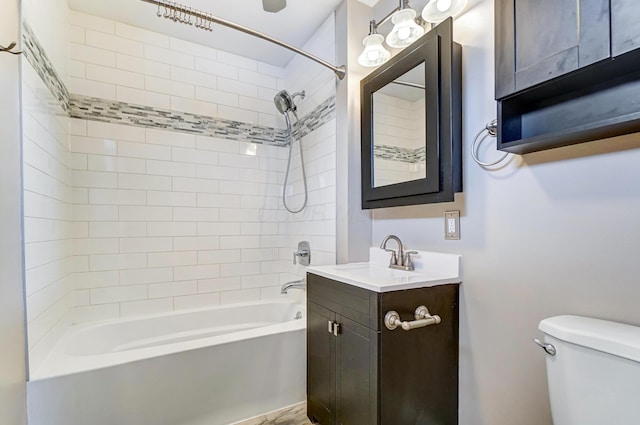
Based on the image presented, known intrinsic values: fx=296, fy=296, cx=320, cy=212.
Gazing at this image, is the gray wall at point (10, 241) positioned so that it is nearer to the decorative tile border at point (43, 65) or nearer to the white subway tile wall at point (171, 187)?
the decorative tile border at point (43, 65)

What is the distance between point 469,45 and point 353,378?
160cm

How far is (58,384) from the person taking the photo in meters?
1.30

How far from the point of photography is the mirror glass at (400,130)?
148cm

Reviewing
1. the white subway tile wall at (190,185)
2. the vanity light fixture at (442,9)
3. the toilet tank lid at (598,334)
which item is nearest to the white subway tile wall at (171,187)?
the white subway tile wall at (190,185)

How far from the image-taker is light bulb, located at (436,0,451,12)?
1.30 meters

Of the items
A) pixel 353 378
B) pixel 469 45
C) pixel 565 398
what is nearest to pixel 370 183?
pixel 469 45

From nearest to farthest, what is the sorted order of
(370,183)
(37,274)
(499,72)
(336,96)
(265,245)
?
(499,72)
(37,274)
(370,183)
(336,96)
(265,245)

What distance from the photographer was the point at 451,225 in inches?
56.2

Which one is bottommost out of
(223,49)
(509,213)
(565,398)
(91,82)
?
(565,398)

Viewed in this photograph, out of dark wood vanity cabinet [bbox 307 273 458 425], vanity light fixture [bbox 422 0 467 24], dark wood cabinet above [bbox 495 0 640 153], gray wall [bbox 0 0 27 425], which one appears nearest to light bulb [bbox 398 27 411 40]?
vanity light fixture [bbox 422 0 467 24]

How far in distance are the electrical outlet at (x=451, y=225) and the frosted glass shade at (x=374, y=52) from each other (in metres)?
0.98

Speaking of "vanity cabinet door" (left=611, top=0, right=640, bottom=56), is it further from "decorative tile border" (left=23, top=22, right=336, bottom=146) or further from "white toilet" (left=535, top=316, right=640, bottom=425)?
"decorative tile border" (left=23, top=22, right=336, bottom=146)

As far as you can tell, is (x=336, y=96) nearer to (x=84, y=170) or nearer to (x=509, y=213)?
(x=509, y=213)

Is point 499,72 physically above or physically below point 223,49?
below
